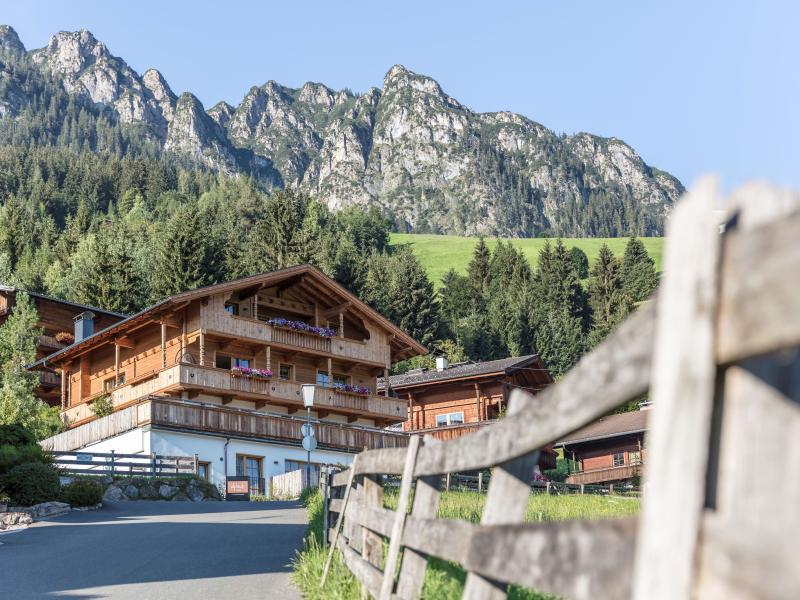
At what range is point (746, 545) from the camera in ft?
6.98

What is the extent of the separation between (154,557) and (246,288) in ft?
103

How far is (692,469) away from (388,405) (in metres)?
45.9

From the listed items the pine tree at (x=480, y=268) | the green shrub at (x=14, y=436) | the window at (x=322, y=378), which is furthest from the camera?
the pine tree at (x=480, y=268)

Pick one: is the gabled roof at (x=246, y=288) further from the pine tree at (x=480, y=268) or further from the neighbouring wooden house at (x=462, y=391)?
the pine tree at (x=480, y=268)

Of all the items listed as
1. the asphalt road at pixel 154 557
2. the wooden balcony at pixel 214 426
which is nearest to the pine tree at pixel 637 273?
the wooden balcony at pixel 214 426

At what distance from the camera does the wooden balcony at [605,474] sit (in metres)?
52.4

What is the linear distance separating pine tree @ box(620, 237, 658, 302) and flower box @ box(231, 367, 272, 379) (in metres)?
61.8

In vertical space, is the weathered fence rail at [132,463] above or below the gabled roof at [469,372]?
below

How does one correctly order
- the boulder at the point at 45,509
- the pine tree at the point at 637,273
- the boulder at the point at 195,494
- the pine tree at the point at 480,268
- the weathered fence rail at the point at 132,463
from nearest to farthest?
the boulder at the point at 45,509 → the weathered fence rail at the point at 132,463 → the boulder at the point at 195,494 → the pine tree at the point at 637,273 → the pine tree at the point at 480,268

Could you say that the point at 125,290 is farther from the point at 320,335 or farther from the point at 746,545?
the point at 746,545

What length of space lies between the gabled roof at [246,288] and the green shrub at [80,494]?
573 inches

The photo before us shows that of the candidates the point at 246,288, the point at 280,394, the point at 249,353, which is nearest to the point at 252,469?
the point at 280,394

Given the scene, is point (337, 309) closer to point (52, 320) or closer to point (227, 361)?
point (227, 361)

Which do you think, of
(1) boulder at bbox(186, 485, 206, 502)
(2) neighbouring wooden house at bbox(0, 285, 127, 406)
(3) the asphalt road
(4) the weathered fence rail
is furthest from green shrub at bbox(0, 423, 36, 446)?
(2) neighbouring wooden house at bbox(0, 285, 127, 406)
